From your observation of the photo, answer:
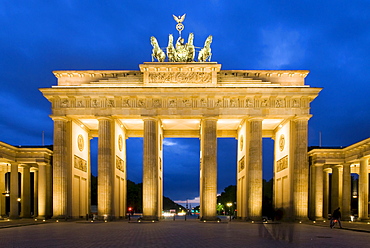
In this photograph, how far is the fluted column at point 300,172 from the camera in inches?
1666

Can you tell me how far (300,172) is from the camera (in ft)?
140

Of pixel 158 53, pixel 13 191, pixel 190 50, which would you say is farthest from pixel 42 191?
pixel 190 50

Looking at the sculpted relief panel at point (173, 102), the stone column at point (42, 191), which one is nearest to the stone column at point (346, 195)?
the sculpted relief panel at point (173, 102)

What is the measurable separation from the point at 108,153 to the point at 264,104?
17881 millimetres

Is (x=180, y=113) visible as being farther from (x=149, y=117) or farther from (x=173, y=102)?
(x=149, y=117)

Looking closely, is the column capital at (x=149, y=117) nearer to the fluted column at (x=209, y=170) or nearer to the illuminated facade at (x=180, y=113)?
the illuminated facade at (x=180, y=113)

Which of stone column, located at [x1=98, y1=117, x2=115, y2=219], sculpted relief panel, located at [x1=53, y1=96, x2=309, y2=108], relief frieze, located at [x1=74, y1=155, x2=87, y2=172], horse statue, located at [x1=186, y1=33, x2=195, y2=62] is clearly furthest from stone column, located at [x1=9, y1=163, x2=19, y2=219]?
horse statue, located at [x1=186, y1=33, x2=195, y2=62]

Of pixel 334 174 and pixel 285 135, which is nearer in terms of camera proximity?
pixel 285 135

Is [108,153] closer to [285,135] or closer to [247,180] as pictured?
[247,180]

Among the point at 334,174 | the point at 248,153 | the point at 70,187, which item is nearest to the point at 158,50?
the point at 248,153

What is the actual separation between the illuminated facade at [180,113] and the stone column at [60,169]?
0.34 ft

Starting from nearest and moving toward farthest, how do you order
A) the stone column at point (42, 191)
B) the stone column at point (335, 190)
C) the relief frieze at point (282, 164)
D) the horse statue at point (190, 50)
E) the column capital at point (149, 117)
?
the column capital at point (149, 117) → the stone column at point (42, 191) → the relief frieze at point (282, 164) → the horse statue at point (190, 50) → the stone column at point (335, 190)

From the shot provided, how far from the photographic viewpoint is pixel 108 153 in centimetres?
4334

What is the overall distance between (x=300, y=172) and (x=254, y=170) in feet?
16.2
